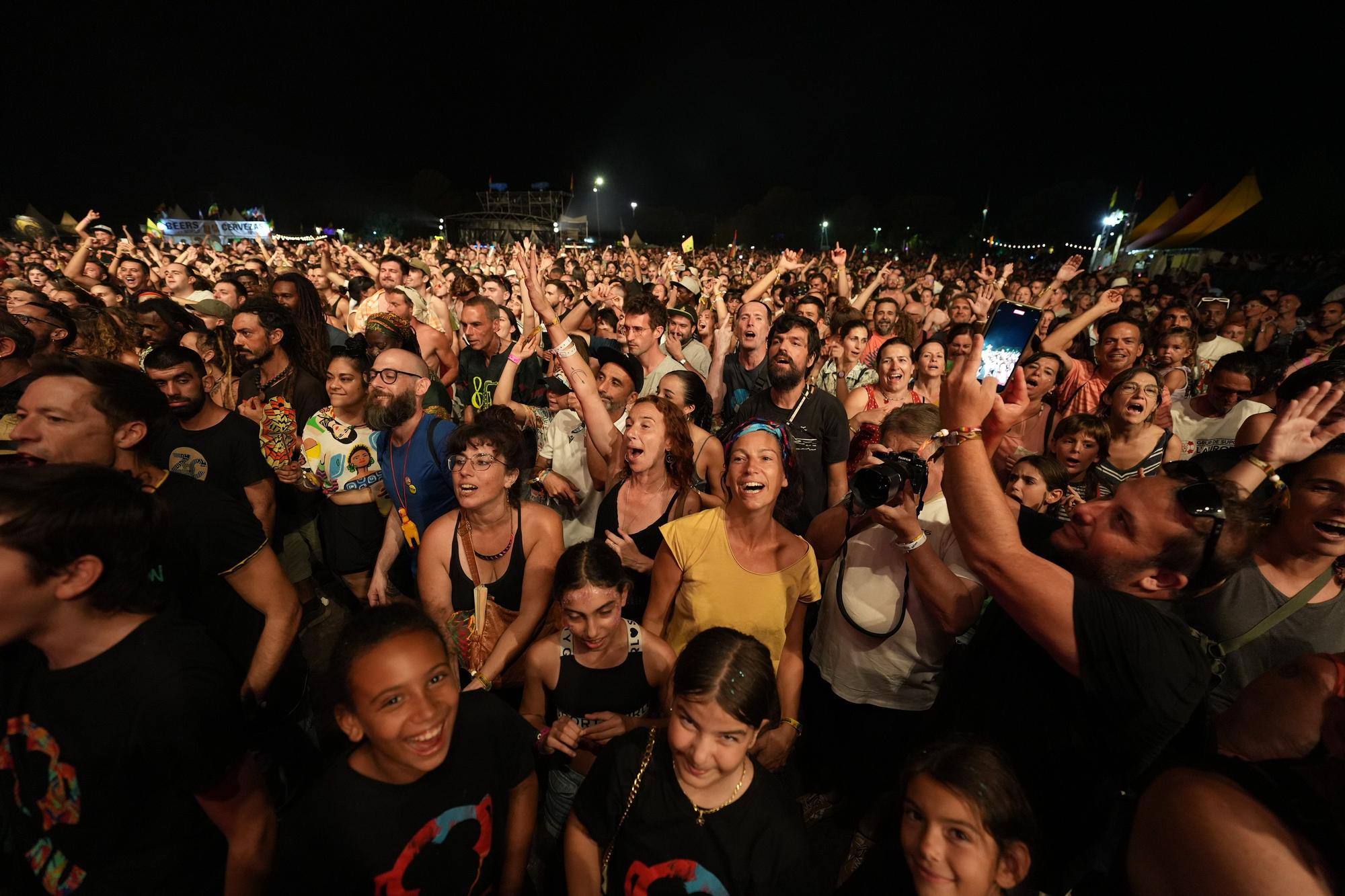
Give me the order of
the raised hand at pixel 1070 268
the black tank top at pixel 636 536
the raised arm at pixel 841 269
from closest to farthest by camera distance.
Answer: the black tank top at pixel 636 536
the raised hand at pixel 1070 268
the raised arm at pixel 841 269

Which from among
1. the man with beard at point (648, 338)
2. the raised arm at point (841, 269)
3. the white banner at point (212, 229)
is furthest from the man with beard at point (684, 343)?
the white banner at point (212, 229)

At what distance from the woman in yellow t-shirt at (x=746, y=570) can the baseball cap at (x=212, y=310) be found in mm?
6060

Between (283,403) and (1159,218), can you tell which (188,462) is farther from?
(1159,218)

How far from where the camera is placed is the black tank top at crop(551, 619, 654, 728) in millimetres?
2318

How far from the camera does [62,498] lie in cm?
144

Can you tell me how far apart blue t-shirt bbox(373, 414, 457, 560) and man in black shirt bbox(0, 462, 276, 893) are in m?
1.55

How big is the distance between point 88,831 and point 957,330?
675cm

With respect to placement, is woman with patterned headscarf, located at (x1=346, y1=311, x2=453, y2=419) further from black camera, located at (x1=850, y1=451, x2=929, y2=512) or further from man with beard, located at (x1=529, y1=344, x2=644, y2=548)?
black camera, located at (x1=850, y1=451, x2=929, y2=512)

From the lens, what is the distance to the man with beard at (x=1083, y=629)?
5.19 feet

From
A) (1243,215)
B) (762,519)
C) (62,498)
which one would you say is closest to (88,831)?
(62,498)

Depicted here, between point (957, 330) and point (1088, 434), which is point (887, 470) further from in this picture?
point (957, 330)

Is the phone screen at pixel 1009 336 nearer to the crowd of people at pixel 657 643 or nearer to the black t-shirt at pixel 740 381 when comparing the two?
the crowd of people at pixel 657 643

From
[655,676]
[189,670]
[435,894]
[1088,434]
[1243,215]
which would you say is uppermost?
[1243,215]

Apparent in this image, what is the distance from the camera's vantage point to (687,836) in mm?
1693
